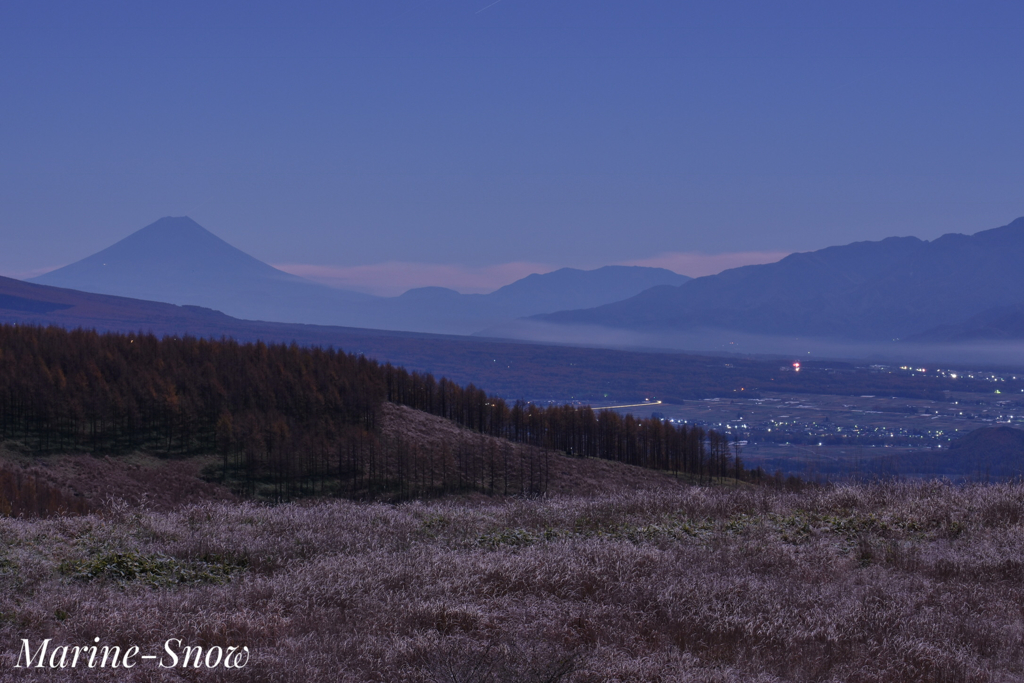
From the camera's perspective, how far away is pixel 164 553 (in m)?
11.4

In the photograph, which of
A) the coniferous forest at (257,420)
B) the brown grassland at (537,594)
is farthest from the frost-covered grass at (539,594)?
the coniferous forest at (257,420)

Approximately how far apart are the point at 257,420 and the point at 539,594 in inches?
1507

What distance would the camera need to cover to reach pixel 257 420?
44094 mm

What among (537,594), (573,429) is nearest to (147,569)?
(537,594)

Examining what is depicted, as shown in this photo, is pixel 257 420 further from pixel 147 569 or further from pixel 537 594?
pixel 537 594

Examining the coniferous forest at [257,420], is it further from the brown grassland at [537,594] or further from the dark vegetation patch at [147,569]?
the dark vegetation patch at [147,569]

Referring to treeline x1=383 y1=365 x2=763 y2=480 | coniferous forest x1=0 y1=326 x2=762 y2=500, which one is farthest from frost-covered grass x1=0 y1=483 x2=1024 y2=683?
treeline x1=383 y1=365 x2=763 y2=480

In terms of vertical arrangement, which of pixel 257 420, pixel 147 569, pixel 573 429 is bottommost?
pixel 573 429

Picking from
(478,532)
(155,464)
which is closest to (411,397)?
(155,464)

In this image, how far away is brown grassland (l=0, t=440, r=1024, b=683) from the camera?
726 centimetres

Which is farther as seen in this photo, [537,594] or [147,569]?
[147,569]

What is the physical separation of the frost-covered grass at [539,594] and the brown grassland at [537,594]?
0.11 ft

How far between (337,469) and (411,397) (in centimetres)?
2216

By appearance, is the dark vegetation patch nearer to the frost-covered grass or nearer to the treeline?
the frost-covered grass
